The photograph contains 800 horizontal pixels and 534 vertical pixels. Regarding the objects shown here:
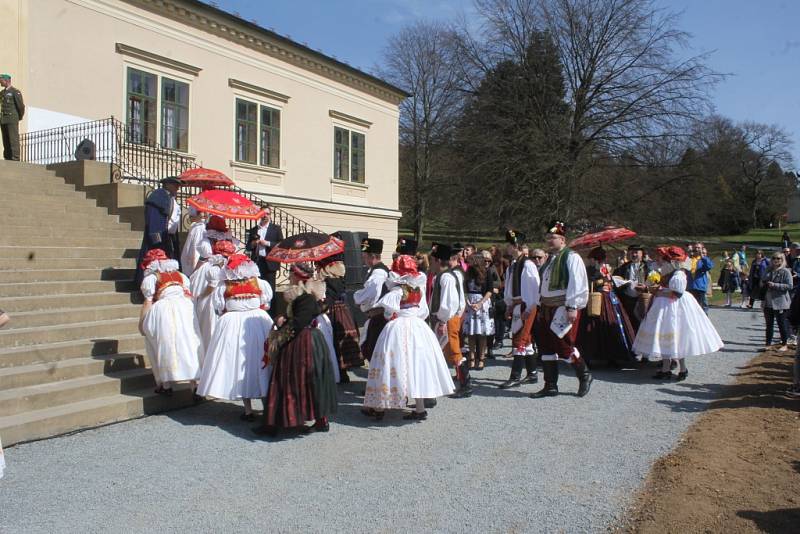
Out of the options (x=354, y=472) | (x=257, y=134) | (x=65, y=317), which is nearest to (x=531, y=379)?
(x=354, y=472)

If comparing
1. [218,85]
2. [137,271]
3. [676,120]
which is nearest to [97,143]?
[218,85]

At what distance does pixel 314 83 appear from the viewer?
22.5 m

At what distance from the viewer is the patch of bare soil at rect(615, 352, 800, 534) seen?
4125 mm

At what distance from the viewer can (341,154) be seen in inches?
950

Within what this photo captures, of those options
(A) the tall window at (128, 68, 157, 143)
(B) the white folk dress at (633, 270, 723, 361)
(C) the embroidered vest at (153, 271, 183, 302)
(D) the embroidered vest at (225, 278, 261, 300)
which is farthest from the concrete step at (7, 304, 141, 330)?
(A) the tall window at (128, 68, 157, 143)

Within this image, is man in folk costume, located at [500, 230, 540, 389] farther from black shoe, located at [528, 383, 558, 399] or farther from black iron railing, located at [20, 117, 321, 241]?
black iron railing, located at [20, 117, 321, 241]

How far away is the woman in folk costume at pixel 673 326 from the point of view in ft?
28.1

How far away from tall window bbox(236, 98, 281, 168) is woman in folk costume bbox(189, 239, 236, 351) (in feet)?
41.0

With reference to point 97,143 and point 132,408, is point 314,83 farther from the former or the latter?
point 132,408

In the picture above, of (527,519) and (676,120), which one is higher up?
(676,120)

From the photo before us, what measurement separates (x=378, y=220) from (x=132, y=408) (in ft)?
66.0

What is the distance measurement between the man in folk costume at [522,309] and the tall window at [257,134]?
1315cm

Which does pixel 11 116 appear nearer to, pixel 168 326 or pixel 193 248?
pixel 193 248

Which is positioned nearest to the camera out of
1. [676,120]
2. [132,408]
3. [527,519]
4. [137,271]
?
[527,519]
